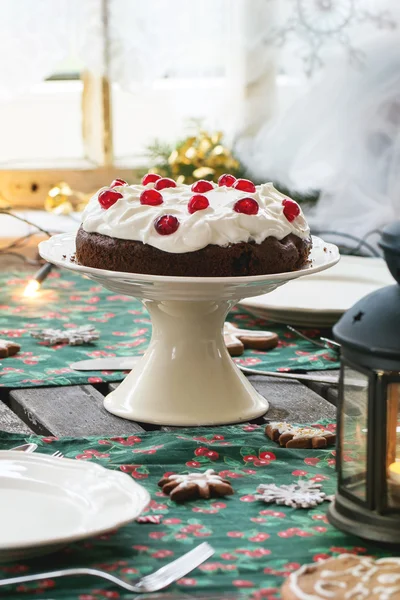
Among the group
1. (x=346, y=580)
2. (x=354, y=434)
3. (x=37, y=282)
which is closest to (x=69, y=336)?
(x=37, y=282)

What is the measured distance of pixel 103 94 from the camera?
331 centimetres

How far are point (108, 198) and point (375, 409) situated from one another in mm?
572

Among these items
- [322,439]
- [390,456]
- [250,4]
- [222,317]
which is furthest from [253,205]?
[250,4]

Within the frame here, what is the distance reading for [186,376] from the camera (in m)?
1.45

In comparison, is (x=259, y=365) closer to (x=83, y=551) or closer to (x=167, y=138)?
(x=83, y=551)

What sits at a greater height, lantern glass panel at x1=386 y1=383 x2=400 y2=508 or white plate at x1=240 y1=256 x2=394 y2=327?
lantern glass panel at x1=386 y1=383 x2=400 y2=508

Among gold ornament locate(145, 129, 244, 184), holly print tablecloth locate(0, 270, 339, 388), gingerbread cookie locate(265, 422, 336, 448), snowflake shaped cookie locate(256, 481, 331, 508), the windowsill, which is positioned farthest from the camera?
the windowsill

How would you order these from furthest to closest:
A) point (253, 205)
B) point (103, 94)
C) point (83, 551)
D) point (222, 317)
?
point (103, 94) < point (222, 317) < point (253, 205) < point (83, 551)

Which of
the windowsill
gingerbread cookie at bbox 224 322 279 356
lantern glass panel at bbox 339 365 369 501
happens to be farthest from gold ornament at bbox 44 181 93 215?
lantern glass panel at bbox 339 365 369 501

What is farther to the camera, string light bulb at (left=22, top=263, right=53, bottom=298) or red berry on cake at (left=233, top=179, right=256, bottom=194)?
string light bulb at (left=22, top=263, right=53, bottom=298)

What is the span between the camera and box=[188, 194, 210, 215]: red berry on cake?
4.42 feet

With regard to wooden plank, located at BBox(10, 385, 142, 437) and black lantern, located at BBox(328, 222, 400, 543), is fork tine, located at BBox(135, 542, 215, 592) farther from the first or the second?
wooden plank, located at BBox(10, 385, 142, 437)

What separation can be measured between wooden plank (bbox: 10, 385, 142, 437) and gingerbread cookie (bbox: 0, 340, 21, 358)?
19 cm

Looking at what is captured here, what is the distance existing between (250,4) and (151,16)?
1.01ft
